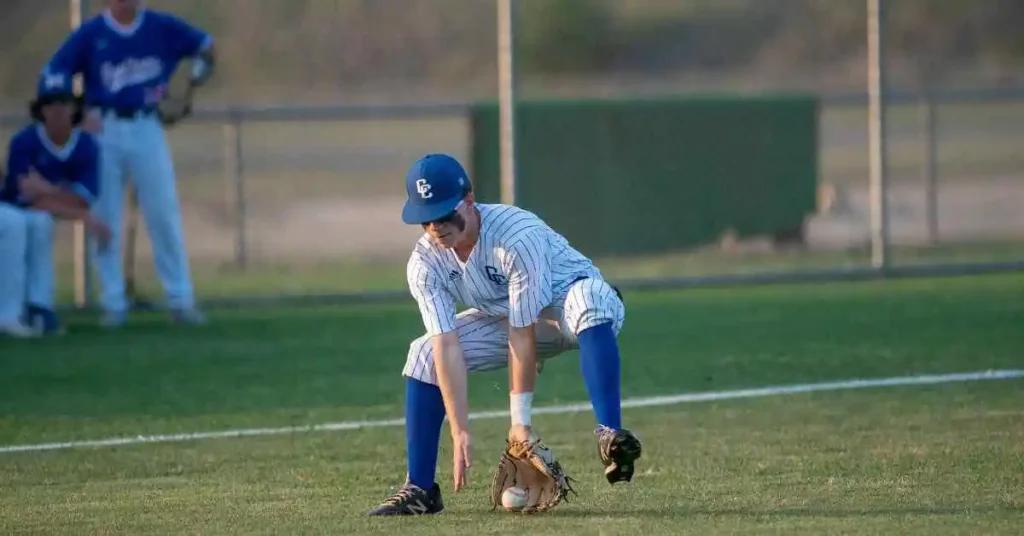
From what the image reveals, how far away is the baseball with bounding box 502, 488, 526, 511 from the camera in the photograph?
567 centimetres

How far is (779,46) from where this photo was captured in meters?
34.7

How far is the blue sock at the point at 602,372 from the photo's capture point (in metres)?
5.63

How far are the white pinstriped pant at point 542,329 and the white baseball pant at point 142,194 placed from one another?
527 centimetres

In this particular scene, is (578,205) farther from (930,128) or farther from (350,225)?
(350,225)

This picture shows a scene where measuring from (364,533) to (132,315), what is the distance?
6911mm

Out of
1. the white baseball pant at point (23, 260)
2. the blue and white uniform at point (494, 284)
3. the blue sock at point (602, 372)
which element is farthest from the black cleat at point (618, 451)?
the white baseball pant at point (23, 260)

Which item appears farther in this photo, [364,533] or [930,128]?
[930,128]

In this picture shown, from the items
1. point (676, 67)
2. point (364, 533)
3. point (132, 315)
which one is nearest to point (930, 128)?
point (132, 315)

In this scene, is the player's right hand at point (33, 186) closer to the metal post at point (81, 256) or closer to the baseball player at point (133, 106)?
the baseball player at point (133, 106)

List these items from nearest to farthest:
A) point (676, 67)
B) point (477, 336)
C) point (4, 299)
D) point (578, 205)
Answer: point (477, 336)
point (4, 299)
point (578, 205)
point (676, 67)

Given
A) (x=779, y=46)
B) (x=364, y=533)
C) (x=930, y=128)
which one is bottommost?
(x=364, y=533)

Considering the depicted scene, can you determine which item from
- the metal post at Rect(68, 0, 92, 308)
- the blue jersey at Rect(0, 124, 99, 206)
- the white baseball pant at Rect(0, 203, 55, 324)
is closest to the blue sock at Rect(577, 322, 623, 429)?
the white baseball pant at Rect(0, 203, 55, 324)

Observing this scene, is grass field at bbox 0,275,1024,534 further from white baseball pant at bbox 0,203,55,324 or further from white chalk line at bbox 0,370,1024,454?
white baseball pant at bbox 0,203,55,324

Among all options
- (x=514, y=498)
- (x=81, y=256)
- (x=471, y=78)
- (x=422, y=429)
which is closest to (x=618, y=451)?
(x=514, y=498)
